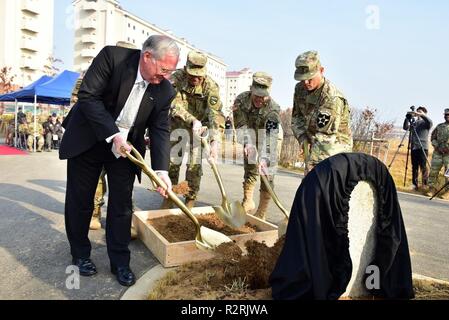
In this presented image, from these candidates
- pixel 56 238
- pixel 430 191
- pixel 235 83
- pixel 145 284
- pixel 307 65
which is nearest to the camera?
pixel 145 284

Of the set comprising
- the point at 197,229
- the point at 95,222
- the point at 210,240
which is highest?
the point at 197,229

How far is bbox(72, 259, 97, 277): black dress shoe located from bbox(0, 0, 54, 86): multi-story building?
52.7 meters

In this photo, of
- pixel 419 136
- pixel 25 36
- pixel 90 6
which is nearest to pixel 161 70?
pixel 419 136

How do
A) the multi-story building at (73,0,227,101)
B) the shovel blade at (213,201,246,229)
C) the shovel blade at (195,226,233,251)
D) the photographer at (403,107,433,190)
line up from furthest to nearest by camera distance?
the multi-story building at (73,0,227,101) < the photographer at (403,107,433,190) < the shovel blade at (213,201,246,229) < the shovel blade at (195,226,233,251)

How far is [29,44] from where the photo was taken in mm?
54219

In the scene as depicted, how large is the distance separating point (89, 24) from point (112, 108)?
70813 mm

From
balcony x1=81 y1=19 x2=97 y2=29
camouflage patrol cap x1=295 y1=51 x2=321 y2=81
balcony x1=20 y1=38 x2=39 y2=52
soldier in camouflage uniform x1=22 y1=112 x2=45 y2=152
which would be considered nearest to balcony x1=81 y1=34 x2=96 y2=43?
balcony x1=81 y1=19 x2=97 y2=29

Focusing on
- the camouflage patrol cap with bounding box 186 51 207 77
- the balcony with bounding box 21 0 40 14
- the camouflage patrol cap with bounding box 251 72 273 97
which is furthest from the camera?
the balcony with bounding box 21 0 40 14

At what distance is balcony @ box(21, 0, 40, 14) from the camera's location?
174ft

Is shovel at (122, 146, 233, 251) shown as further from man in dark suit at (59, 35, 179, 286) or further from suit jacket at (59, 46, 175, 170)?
suit jacket at (59, 46, 175, 170)

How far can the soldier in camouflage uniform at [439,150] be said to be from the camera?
9938 mm

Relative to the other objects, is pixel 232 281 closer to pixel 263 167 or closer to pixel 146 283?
pixel 146 283
